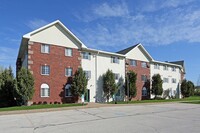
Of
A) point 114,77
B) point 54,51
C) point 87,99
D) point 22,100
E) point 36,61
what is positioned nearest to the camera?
point 22,100

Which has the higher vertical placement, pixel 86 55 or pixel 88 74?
pixel 86 55

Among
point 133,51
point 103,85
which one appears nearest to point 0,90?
point 103,85

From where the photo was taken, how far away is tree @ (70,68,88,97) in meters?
29.0

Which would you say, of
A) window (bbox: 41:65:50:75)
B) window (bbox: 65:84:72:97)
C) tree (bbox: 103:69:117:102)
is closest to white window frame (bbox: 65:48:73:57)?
window (bbox: 41:65:50:75)

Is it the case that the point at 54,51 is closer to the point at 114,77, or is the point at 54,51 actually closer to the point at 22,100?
Result: the point at 22,100

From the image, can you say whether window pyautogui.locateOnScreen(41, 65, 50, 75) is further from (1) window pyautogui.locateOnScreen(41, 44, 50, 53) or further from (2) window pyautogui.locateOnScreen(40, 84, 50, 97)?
(1) window pyautogui.locateOnScreen(41, 44, 50, 53)

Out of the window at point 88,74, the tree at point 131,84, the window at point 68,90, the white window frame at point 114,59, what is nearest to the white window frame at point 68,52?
the window at point 88,74

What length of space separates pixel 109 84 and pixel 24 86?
13.6m

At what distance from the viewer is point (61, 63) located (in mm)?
29375

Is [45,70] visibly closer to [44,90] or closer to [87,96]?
[44,90]

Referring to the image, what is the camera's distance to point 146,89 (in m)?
41.5

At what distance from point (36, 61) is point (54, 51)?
2998mm

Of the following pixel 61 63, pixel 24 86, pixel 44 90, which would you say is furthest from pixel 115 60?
pixel 24 86

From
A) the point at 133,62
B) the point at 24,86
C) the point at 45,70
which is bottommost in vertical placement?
the point at 24,86
